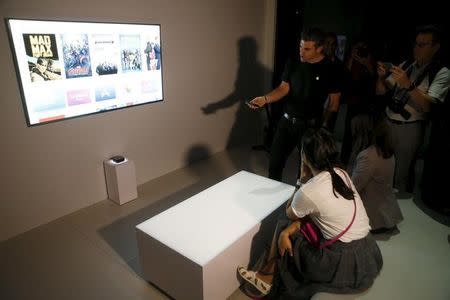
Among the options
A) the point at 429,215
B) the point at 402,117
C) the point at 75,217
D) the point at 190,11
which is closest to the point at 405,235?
the point at 429,215

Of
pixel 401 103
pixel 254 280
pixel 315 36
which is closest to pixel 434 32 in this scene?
pixel 401 103

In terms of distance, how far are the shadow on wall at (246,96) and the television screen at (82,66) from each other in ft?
3.85

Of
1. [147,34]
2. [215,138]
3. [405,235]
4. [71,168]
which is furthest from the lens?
[215,138]

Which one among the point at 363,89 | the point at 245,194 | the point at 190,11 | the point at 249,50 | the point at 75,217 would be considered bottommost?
the point at 75,217

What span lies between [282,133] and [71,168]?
6.08 ft

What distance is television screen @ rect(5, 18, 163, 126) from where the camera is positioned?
2.33m

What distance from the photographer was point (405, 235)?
2348 mm

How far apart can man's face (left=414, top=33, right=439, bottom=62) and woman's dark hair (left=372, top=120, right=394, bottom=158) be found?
818 millimetres

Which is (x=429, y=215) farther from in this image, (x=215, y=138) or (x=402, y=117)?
(x=215, y=138)

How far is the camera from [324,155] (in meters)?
1.63

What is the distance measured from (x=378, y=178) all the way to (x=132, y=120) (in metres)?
2.25

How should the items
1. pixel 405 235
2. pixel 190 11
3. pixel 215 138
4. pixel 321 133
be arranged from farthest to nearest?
pixel 215 138 → pixel 190 11 → pixel 405 235 → pixel 321 133

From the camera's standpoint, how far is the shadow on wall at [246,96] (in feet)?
14.1

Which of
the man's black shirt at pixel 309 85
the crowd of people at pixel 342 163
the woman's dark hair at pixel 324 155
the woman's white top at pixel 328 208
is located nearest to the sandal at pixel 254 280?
the crowd of people at pixel 342 163
